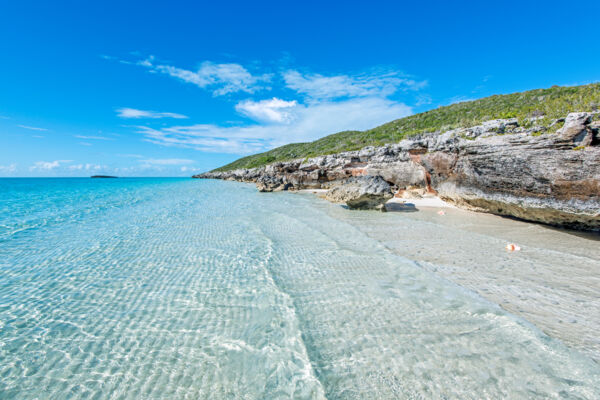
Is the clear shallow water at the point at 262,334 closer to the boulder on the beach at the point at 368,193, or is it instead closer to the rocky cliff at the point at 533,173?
the rocky cliff at the point at 533,173

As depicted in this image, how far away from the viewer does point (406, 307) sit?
3592mm

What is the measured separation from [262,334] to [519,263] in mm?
5410

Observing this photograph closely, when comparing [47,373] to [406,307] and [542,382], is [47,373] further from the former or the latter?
[542,382]

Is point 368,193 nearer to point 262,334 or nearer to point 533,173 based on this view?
point 533,173

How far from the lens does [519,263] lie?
197 inches

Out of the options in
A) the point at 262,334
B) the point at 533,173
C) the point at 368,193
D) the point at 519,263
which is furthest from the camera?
the point at 368,193

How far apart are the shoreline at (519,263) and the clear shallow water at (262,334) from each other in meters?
0.38

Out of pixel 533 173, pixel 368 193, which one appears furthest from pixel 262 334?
pixel 368 193

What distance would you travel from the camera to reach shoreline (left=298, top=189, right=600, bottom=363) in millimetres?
3215

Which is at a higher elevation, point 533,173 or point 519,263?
point 533,173

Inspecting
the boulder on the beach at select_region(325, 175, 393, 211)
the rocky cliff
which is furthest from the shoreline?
the boulder on the beach at select_region(325, 175, 393, 211)

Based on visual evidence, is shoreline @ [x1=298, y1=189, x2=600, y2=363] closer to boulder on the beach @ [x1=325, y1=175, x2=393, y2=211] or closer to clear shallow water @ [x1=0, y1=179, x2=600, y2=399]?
clear shallow water @ [x1=0, y1=179, x2=600, y2=399]

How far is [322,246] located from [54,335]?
519 centimetres

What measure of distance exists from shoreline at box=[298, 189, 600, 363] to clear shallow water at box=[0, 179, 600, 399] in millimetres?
379
